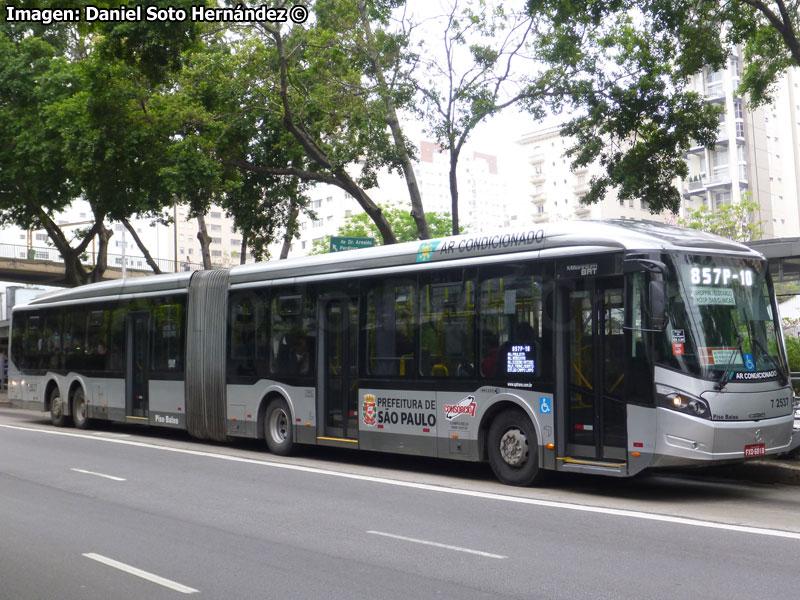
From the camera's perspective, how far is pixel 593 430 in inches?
434

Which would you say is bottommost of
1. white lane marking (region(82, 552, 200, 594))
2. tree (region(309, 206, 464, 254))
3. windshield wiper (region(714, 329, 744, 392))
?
white lane marking (region(82, 552, 200, 594))

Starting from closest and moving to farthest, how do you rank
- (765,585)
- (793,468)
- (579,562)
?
(765,585) → (579,562) → (793,468)

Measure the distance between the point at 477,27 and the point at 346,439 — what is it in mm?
10186

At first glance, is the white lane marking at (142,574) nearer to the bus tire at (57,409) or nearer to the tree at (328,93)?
the tree at (328,93)

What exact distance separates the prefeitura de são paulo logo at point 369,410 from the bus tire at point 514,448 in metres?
2.27

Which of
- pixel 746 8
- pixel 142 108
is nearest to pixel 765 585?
pixel 746 8

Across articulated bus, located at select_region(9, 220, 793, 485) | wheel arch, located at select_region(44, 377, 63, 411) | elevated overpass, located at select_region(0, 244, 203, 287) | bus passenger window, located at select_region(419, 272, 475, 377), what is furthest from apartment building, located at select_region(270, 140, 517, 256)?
bus passenger window, located at select_region(419, 272, 475, 377)

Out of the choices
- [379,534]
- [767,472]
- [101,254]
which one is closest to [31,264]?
[101,254]

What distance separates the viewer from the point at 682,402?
10266 millimetres

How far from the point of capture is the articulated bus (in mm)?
10453

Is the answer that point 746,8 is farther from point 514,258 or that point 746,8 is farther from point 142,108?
point 142,108

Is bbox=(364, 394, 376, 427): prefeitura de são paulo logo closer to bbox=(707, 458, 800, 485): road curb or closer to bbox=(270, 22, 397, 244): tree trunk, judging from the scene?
bbox=(707, 458, 800, 485): road curb

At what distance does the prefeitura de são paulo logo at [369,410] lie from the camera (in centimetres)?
1405

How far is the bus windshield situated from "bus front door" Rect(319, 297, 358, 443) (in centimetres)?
546
